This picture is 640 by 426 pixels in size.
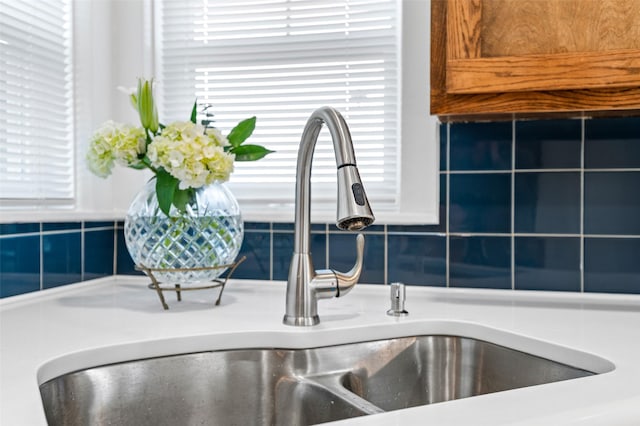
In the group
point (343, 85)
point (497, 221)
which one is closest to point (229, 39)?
point (343, 85)

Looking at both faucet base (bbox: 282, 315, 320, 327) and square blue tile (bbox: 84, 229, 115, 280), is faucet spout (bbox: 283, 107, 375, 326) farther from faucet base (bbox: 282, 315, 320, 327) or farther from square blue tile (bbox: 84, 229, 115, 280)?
square blue tile (bbox: 84, 229, 115, 280)

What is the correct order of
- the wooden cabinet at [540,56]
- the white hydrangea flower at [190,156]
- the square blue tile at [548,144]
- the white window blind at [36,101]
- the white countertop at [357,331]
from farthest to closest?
the square blue tile at [548,144] < the white window blind at [36,101] < the white hydrangea flower at [190,156] < the wooden cabinet at [540,56] < the white countertop at [357,331]

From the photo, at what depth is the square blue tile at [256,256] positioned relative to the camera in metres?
1.53

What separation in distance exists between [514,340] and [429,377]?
0.58ft

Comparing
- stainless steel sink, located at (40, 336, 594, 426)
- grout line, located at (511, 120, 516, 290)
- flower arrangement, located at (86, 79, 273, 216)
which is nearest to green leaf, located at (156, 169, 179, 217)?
flower arrangement, located at (86, 79, 273, 216)

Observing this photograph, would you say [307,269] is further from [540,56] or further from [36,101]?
[36,101]

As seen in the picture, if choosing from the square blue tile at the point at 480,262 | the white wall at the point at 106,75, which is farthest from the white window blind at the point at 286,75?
the square blue tile at the point at 480,262

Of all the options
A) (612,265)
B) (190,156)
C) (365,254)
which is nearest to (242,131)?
(190,156)

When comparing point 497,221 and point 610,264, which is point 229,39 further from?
point 610,264

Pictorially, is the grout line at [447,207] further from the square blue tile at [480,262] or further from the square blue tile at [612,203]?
the square blue tile at [612,203]

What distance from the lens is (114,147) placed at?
1219 millimetres

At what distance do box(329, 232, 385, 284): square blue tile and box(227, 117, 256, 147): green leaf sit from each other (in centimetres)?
35

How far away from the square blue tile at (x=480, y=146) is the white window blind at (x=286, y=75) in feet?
0.50

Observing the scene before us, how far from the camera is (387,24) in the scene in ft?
4.90
